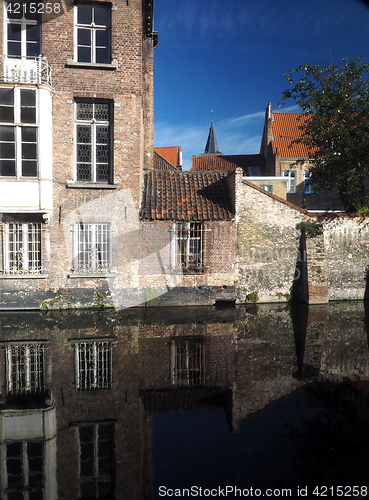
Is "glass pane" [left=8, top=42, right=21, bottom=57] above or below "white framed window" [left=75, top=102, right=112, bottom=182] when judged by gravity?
above

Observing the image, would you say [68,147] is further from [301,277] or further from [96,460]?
[96,460]

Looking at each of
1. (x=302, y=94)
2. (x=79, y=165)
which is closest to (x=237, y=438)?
(x=79, y=165)

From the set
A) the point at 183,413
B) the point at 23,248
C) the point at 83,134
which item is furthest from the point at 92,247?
the point at 183,413

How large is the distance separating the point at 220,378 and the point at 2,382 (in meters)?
4.12

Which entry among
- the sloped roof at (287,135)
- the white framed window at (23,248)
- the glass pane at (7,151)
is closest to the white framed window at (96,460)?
the white framed window at (23,248)

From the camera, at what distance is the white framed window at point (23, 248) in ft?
37.0

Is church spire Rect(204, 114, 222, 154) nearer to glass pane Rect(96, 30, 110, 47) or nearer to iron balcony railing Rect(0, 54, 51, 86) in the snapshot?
glass pane Rect(96, 30, 110, 47)

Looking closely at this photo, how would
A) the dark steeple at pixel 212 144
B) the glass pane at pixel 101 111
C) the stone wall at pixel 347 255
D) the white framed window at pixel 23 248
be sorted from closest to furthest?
the white framed window at pixel 23 248
the glass pane at pixel 101 111
the stone wall at pixel 347 255
the dark steeple at pixel 212 144

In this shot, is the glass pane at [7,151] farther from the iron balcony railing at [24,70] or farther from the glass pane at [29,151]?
the iron balcony railing at [24,70]

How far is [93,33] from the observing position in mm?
11375

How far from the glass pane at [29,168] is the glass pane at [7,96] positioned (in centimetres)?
187

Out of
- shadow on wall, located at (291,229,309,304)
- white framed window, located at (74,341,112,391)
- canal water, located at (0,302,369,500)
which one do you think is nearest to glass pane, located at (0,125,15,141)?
canal water, located at (0,302,369,500)

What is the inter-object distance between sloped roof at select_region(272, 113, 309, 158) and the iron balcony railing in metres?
22.5

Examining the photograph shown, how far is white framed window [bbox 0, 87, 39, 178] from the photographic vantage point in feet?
34.4
